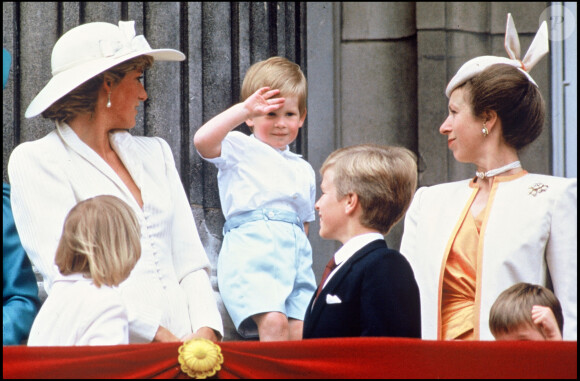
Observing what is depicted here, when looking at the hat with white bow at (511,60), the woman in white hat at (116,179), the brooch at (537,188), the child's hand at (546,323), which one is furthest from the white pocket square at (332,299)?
the hat with white bow at (511,60)

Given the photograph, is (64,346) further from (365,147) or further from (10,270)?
(365,147)

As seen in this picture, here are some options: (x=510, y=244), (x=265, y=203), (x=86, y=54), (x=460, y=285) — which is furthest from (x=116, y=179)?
(x=510, y=244)

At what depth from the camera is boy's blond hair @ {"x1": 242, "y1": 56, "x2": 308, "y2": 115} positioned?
444 cm

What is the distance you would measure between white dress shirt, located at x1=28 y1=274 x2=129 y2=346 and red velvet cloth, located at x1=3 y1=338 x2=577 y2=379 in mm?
133

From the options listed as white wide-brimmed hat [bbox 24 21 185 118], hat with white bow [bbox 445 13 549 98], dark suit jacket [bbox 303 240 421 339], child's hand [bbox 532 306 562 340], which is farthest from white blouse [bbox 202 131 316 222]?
child's hand [bbox 532 306 562 340]

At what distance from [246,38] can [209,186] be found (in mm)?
700

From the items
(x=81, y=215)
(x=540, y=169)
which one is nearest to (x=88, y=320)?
(x=81, y=215)

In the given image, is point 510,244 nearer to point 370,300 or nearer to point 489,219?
point 489,219

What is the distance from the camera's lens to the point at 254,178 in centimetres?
434

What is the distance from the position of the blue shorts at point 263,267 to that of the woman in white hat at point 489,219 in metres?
0.48

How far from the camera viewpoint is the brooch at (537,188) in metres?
3.85

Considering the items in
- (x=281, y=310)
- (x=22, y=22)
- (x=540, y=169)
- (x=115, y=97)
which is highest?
(x=22, y=22)

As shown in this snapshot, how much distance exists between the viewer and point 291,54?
5.23 metres

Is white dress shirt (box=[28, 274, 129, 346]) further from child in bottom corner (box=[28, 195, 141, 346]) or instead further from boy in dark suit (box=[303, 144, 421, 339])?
boy in dark suit (box=[303, 144, 421, 339])
